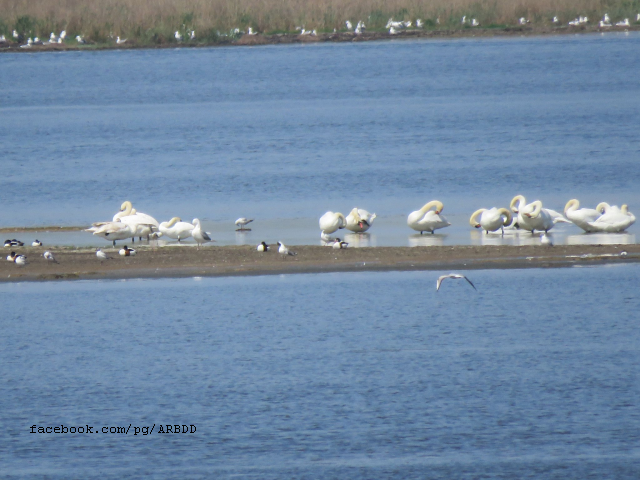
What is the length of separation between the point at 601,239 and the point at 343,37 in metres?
57.7


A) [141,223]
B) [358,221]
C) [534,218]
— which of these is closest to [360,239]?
[358,221]

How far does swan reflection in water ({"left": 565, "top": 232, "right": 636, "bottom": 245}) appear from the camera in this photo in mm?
16484

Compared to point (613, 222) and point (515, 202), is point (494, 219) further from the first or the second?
point (515, 202)

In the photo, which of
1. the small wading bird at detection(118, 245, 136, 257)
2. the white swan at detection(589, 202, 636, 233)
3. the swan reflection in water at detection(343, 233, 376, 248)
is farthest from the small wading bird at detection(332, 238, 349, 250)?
the white swan at detection(589, 202, 636, 233)

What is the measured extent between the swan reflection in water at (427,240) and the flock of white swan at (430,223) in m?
0.15

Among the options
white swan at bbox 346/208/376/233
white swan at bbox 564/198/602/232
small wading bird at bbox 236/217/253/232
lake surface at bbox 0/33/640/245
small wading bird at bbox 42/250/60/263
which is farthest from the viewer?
lake surface at bbox 0/33/640/245

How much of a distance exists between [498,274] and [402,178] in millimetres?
10630

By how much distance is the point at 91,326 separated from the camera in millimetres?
13242

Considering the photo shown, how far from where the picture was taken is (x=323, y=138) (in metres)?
34.9

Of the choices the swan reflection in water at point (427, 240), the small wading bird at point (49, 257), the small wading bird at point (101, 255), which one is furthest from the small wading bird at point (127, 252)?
the swan reflection in water at point (427, 240)

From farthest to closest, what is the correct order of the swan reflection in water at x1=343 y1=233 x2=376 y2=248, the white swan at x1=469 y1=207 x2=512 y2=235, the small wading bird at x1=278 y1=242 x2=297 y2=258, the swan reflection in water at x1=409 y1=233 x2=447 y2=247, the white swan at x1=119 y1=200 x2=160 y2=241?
the white swan at x1=119 y1=200 x2=160 y2=241
the white swan at x1=469 y1=207 x2=512 y2=235
the swan reflection in water at x1=343 y1=233 x2=376 y2=248
the swan reflection in water at x1=409 y1=233 x2=447 y2=247
the small wading bird at x1=278 y1=242 x2=297 y2=258

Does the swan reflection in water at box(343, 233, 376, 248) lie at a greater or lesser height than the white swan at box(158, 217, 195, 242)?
lesser

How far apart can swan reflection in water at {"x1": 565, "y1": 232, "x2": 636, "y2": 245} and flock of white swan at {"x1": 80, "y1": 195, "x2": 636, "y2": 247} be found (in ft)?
0.32

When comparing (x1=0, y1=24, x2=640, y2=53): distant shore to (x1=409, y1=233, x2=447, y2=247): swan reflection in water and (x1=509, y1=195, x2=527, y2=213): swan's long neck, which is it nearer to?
(x1=509, y1=195, x2=527, y2=213): swan's long neck
